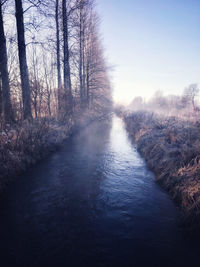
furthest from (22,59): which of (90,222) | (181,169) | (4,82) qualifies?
(181,169)

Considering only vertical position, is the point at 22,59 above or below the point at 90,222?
above

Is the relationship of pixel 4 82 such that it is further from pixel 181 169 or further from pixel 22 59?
pixel 181 169

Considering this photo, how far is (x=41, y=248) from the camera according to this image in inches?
102

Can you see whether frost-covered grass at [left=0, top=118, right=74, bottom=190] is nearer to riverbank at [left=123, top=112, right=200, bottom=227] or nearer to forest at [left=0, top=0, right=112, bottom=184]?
forest at [left=0, top=0, right=112, bottom=184]

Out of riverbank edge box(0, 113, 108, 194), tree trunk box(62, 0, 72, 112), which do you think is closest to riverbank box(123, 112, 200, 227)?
riverbank edge box(0, 113, 108, 194)

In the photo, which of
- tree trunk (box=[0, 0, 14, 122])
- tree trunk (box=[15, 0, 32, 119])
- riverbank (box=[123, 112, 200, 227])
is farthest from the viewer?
tree trunk (box=[15, 0, 32, 119])

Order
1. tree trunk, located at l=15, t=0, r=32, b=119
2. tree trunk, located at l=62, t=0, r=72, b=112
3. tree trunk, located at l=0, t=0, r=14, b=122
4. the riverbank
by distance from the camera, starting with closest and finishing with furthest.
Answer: the riverbank → tree trunk, located at l=0, t=0, r=14, b=122 → tree trunk, located at l=15, t=0, r=32, b=119 → tree trunk, located at l=62, t=0, r=72, b=112

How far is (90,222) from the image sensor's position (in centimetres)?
324

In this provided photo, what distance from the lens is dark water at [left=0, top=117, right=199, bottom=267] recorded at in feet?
8.27

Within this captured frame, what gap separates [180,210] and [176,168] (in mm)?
1454

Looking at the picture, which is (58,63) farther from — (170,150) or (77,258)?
(77,258)

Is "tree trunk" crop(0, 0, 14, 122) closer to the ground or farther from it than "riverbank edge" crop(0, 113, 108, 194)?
farther from it

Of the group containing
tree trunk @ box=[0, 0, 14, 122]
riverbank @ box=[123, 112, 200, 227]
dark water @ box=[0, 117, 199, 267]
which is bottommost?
dark water @ box=[0, 117, 199, 267]

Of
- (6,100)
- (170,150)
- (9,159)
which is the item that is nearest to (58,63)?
(6,100)
